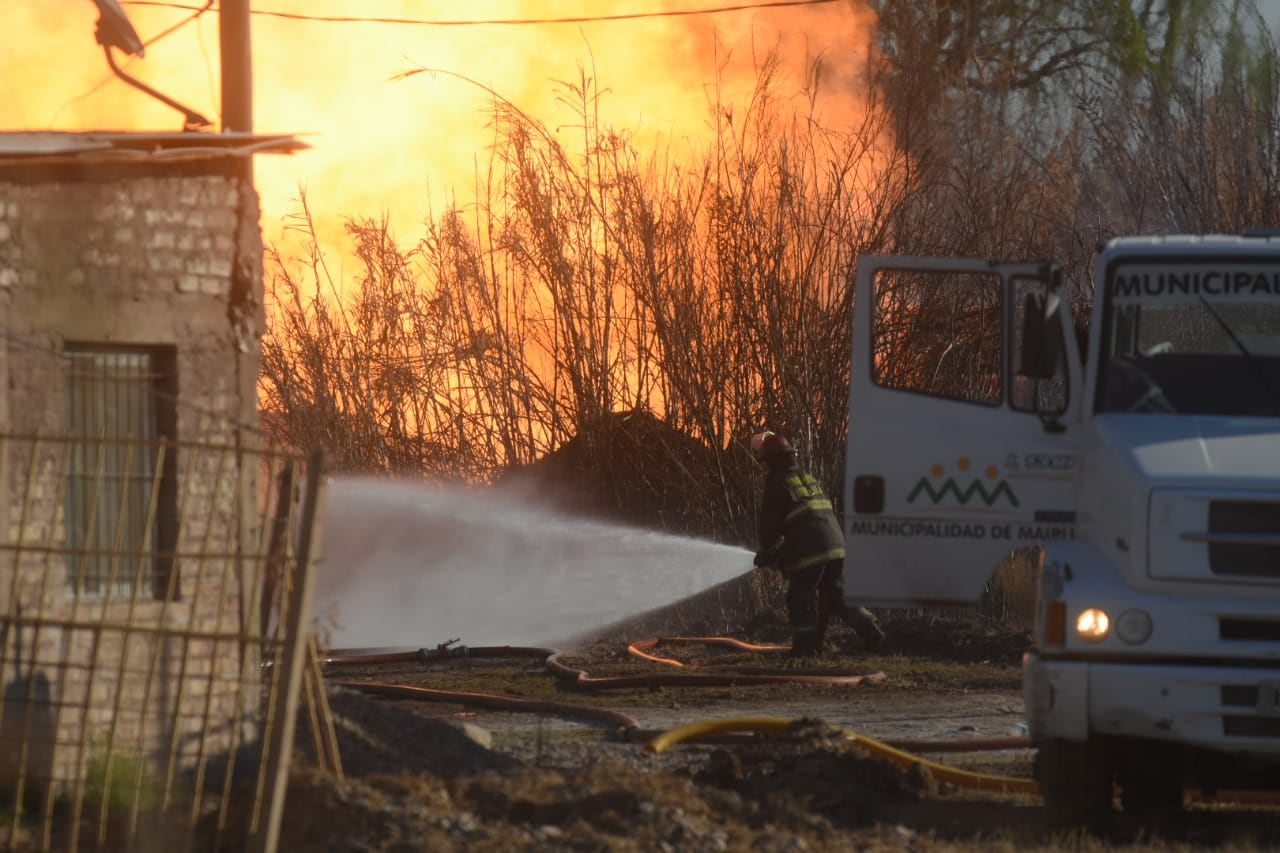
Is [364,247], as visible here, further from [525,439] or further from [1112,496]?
[1112,496]

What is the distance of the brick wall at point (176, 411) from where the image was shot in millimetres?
8469

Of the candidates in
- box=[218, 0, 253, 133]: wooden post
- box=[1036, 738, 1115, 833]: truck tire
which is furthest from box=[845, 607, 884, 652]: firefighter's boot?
box=[1036, 738, 1115, 833]: truck tire

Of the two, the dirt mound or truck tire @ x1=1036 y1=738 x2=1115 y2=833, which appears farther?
the dirt mound

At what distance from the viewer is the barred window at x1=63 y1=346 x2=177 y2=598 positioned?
8.87 meters

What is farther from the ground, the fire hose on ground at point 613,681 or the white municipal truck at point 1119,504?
the white municipal truck at point 1119,504

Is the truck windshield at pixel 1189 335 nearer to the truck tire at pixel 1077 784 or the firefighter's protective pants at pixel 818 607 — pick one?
the truck tire at pixel 1077 784

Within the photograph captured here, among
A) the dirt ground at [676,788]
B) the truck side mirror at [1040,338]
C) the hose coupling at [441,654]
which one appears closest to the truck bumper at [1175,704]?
the dirt ground at [676,788]

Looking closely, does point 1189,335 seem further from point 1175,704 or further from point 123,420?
point 123,420

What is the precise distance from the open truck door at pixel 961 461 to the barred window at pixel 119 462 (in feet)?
11.7

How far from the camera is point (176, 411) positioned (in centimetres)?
928

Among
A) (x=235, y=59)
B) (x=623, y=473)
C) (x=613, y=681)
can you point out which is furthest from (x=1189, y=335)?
(x=623, y=473)

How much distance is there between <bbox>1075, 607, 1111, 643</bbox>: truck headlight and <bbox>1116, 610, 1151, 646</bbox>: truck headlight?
2.0 inches

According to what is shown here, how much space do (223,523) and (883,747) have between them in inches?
149

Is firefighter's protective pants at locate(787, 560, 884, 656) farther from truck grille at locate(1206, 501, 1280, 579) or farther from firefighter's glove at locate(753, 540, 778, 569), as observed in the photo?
truck grille at locate(1206, 501, 1280, 579)
